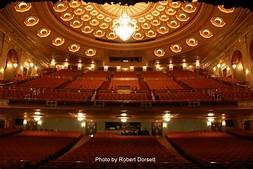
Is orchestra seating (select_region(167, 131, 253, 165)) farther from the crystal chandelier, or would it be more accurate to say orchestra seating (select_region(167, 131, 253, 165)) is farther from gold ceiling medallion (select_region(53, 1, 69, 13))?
gold ceiling medallion (select_region(53, 1, 69, 13))

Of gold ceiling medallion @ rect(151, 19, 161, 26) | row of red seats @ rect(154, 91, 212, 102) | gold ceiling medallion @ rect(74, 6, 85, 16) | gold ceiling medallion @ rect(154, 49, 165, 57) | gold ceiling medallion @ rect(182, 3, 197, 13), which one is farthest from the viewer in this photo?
gold ceiling medallion @ rect(154, 49, 165, 57)

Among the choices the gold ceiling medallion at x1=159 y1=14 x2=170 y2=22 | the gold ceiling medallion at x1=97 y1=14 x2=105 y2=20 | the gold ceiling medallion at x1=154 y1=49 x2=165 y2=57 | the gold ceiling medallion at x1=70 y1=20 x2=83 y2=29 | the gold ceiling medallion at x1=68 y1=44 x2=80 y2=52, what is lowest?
the gold ceiling medallion at x1=154 y1=49 x2=165 y2=57

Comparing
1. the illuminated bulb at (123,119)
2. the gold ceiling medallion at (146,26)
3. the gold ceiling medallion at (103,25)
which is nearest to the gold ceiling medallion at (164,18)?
the gold ceiling medallion at (146,26)

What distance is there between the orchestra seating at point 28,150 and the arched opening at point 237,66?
35.2 ft

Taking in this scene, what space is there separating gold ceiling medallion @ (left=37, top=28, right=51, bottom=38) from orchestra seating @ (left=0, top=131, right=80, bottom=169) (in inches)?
430

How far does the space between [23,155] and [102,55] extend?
1677 cm

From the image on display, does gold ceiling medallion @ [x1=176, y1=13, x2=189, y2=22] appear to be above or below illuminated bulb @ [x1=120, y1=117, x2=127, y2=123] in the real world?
above

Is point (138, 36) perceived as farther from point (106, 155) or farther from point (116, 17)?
point (106, 155)

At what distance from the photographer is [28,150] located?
779cm

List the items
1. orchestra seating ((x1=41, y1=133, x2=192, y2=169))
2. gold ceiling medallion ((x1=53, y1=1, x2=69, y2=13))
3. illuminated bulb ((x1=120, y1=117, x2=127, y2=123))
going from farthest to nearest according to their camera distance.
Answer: gold ceiling medallion ((x1=53, y1=1, x2=69, y2=13)) < illuminated bulb ((x1=120, y1=117, x2=127, y2=123)) < orchestra seating ((x1=41, y1=133, x2=192, y2=169))

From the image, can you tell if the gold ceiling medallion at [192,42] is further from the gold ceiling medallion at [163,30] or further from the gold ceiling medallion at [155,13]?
the gold ceiling medallion at [155,13]

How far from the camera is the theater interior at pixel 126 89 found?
Answer: 778cm

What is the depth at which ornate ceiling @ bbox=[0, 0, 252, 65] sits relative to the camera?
1678 centimetres

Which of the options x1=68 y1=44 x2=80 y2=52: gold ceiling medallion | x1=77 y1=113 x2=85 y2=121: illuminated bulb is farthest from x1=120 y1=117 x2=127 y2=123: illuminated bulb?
x1=68 y1=44 x2=80 y2=52: gold ceiling medallion
